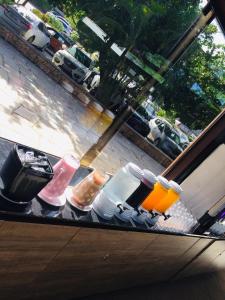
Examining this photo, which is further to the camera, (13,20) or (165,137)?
(165,137)

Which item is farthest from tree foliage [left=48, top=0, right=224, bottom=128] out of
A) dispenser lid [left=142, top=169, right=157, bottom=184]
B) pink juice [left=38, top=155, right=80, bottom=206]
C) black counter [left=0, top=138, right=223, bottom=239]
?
pink juice [left=38, top=155, right=80, bottom=206]

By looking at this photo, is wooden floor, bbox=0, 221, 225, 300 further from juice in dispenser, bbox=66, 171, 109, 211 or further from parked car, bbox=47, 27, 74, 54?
parked car, bbox=47, 27, 74, 54

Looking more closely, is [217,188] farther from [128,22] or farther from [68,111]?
[128,22]

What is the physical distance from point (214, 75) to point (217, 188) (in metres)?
9.94

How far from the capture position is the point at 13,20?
34.6ft

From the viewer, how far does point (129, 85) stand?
24.0ft

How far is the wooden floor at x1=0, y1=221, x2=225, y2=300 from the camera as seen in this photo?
1.86 m

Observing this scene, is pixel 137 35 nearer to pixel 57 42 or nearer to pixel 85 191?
pixel 57 42

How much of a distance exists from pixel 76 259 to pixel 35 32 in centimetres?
988

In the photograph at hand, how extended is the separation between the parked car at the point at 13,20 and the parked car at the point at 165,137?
519cm

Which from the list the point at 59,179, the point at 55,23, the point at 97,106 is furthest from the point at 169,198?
the point at 55,23

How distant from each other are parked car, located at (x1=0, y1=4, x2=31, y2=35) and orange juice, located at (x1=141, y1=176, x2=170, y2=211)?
871cm

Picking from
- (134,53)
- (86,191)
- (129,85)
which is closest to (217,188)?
(86,191)

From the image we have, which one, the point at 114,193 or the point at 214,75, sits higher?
the point at 214,75
